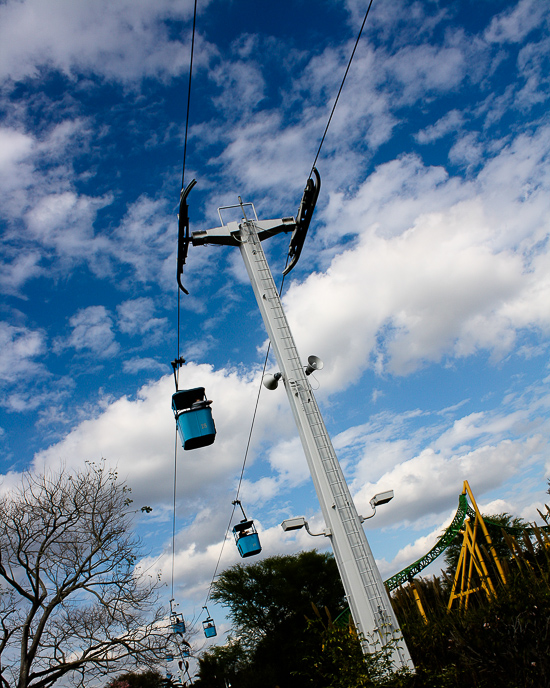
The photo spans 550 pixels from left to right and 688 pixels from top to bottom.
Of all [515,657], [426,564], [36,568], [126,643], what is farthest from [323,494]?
[426,564]

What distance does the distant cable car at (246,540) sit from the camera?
39.5ft

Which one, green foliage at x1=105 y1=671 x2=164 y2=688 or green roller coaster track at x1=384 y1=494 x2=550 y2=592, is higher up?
green roller coaster track at x1=384 y1=494 x2=550 y2=592

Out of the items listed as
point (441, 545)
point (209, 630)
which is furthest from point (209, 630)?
point (441, 545)

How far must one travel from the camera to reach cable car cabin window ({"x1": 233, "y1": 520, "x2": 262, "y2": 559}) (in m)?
12.0

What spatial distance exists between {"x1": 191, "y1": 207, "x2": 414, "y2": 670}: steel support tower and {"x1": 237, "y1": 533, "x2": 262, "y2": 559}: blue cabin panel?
6535mm

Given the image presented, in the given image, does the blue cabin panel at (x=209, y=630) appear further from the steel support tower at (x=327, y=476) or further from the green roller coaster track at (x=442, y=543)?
the steel support tower at (x=327, y=476)

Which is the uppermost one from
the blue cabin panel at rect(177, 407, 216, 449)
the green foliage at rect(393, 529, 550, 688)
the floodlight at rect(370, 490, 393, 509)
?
the blue cabin panel at rect(177, 407, 216, 449)

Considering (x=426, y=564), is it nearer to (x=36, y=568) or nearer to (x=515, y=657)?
(x=36, y=568)

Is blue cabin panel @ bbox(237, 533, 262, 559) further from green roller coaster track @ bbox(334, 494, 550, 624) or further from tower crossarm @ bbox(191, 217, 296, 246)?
green roller coaster track @ bbox(334, 494, 550, 624)

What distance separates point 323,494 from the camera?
6.08 metres

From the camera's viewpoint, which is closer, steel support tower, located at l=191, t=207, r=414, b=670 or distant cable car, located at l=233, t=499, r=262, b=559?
steel support tower, located at l=191, t=207, r=414, b=670

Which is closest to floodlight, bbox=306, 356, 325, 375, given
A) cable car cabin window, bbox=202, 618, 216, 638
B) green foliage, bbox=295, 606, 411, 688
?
green foliage, bbox=295, 606, 411, 688

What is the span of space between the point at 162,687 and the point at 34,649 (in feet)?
81.3

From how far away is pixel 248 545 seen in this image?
12109mm
